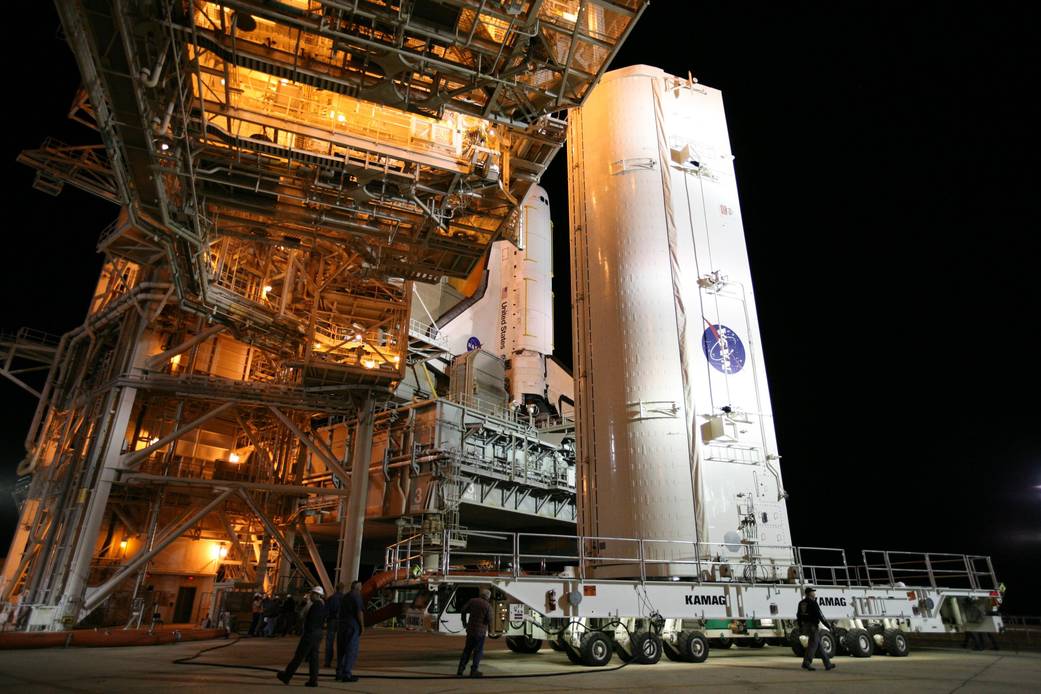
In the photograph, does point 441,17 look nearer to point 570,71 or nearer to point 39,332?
point 570,71

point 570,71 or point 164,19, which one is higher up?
point 570,71

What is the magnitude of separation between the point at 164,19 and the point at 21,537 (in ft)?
74.8

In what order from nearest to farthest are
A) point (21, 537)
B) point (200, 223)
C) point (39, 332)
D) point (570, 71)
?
point (570, 71), point (200, 223), point (21, 537), point (39, 332)

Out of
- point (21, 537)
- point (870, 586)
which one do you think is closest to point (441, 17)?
point (870, 586)

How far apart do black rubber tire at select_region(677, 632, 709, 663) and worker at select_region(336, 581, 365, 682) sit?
6.19m

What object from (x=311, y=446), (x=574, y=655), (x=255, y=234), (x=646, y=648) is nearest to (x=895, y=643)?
(x=646, y=648)

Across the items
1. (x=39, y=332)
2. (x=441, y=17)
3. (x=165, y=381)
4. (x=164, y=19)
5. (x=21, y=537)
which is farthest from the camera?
(x=39, y=332)

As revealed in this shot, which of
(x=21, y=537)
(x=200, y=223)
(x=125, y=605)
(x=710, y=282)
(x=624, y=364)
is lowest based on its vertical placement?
(x=125, y=605)

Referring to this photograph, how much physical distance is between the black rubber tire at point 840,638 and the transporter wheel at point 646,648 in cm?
457

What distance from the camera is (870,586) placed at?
13695 millimetres

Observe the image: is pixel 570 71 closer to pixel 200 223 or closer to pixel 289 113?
pixel 289 113

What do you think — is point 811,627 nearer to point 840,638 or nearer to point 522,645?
point 840,638

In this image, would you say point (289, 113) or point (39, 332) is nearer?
point (289, 113)

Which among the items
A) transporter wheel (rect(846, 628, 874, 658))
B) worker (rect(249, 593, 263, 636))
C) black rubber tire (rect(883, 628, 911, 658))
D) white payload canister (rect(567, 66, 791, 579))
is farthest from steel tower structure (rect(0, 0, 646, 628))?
black rubber tire (rect(883, 628, 911, 658))
